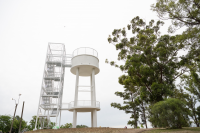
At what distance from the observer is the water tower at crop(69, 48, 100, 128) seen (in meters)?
17.5

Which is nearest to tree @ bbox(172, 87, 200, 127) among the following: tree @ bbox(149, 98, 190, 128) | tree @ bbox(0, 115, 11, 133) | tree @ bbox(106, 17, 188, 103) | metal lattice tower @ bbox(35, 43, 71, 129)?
tree @ bbox(106, 17, 188, 103)

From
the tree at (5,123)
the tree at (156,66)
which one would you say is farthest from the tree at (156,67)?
the tree at (5,123)

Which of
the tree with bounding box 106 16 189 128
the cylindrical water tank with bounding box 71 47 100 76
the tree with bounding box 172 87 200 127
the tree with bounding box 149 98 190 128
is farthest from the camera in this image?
the tree with bounding box 172 87 200 127

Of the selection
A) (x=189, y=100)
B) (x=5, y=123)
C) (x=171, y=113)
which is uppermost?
(x=189, y=100)

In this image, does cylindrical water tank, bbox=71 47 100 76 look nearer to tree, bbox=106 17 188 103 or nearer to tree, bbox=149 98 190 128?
tree, bbox=106 17 188 103

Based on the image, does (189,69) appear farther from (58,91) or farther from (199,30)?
(58,91)

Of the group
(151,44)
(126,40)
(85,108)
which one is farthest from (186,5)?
(85,108)

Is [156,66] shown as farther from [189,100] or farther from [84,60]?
[189,100]

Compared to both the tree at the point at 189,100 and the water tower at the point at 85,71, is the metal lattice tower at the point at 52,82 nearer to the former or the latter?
the water tower at the point at 85,71

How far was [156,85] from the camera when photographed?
14766mm

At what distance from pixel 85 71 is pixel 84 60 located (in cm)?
223

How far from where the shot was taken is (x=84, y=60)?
19078 mm

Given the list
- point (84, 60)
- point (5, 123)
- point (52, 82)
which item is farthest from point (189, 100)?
point (5, 123)

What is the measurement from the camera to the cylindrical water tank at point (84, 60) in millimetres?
19031
